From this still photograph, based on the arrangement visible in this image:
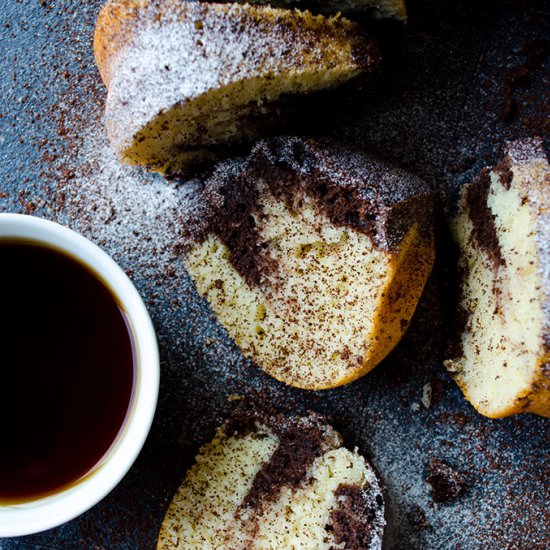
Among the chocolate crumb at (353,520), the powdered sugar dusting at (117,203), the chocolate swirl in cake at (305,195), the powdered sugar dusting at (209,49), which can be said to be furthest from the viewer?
the powdered sugar dusting at (117,203)

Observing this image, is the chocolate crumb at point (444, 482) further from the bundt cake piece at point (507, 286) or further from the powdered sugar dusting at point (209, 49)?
the powdered sugar dusting at point (209, 49)

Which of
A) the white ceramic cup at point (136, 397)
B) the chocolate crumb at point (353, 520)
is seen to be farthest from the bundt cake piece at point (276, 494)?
the white ceramic cup at point (136, 397)

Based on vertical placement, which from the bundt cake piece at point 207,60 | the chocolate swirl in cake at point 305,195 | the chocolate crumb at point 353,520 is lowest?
the chocolate crumb at point 353,520

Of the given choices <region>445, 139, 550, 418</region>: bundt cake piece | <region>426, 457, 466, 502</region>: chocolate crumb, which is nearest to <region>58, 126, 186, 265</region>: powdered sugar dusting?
<region>445, 139, 550, 418</region>: bundt cake piece

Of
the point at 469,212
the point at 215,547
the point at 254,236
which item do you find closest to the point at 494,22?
the point at 469,212

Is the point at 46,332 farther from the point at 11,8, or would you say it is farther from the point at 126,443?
the point at 11,8

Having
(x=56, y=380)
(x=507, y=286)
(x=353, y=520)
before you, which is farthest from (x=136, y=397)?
(x=507, y=286)

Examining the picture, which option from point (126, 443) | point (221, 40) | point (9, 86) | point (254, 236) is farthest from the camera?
point (9, 86)
